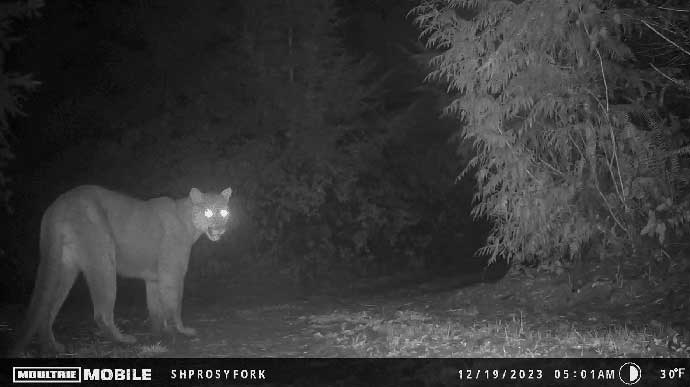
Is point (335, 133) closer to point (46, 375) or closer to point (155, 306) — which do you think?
point (155, 306)

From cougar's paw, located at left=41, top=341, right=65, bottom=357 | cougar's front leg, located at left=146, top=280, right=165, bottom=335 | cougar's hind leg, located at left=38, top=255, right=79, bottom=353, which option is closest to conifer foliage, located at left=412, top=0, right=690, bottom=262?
cougar's front leg, located at left=146, top=280, right=165, bottom=335

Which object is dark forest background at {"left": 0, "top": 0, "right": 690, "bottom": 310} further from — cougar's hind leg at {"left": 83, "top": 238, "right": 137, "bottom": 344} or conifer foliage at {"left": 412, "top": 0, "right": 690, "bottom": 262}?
cougar's hind leg at {"left": 83, "top": 238, "right": 137, "bottom": 344}

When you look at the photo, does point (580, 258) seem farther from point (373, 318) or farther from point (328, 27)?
point (328, 27)

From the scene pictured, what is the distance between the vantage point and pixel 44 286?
278 inches

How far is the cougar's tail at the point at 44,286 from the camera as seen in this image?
6762 mm

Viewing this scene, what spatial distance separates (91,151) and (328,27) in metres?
7.67

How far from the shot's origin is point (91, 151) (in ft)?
53.2

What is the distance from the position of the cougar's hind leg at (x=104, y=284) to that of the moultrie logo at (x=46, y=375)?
1615 mm

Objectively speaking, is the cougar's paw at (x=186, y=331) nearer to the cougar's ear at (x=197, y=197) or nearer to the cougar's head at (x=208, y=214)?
the cougar's head at (x=208, y=214)

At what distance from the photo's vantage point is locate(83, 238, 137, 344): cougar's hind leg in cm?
750

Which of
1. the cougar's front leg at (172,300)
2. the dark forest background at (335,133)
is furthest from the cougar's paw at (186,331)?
the dark forest background at (335,133)

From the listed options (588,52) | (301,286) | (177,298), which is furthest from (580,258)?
(301,286)

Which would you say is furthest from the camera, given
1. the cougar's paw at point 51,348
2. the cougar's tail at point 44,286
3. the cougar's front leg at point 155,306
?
the cougar's front leg at point 155,306

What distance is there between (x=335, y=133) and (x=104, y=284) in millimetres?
11186
